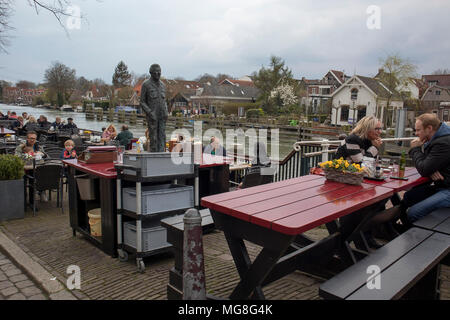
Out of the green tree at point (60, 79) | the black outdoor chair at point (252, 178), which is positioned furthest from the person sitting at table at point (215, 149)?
the green tree at point (60, 79)

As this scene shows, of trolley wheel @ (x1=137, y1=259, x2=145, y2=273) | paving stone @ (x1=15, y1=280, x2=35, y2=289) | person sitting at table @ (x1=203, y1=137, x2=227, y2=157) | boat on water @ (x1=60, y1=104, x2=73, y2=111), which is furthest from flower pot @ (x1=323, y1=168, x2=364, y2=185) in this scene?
boat on water @ (x1=60, y1=104, x2=73, y2=111)

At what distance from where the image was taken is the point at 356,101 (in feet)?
130

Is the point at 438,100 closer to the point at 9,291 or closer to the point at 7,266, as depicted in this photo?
the point at 7,266

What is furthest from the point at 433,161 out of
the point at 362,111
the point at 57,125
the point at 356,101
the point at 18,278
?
the point at 362,111

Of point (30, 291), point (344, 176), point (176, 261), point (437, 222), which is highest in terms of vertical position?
point (344, 176)

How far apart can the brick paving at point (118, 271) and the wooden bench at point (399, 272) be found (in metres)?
0.67

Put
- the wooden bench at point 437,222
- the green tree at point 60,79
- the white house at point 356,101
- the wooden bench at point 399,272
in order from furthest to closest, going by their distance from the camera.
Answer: the green tree at point 60,79, the white house at point 356,101, the wooden bench at point 437,222, the wooden bench at point 399,272

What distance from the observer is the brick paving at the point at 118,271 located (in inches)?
132

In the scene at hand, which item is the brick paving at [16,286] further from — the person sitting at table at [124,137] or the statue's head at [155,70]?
the person sitting at table at [124,137]

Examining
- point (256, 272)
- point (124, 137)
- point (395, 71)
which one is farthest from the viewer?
point (395, 71)

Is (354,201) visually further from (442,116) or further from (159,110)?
(442,116)

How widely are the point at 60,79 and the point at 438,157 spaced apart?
7036 cm

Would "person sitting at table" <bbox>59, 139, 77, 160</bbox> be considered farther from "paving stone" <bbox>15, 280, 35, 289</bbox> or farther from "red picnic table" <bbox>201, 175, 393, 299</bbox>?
"red picnic table" <bbox>201, 175, 393, 299</bbox>

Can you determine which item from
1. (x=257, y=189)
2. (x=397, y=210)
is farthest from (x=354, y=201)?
(x=397, y=210)
